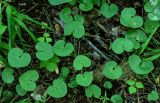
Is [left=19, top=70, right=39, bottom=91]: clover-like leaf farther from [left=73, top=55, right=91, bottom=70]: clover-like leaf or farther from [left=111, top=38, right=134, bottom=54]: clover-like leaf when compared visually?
[left=111, top=38, right=134, bottom=54]: clover-like leaf

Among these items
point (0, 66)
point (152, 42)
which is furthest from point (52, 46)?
point (152, 42)

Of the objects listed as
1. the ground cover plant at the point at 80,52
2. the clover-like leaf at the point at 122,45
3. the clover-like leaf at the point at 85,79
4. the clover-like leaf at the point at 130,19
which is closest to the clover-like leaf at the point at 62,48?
the ground cover plant at the point at 80,52

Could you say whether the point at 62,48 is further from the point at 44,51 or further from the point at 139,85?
the point at 139,85

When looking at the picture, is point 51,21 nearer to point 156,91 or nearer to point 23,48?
point 23,48

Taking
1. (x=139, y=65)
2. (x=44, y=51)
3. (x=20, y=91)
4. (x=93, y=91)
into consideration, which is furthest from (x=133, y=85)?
(x=20, y=91)

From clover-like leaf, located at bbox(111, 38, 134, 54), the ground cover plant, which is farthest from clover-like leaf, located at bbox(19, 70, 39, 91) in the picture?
clover-like leaf, located at bbox(111, 38, 134, 54)
